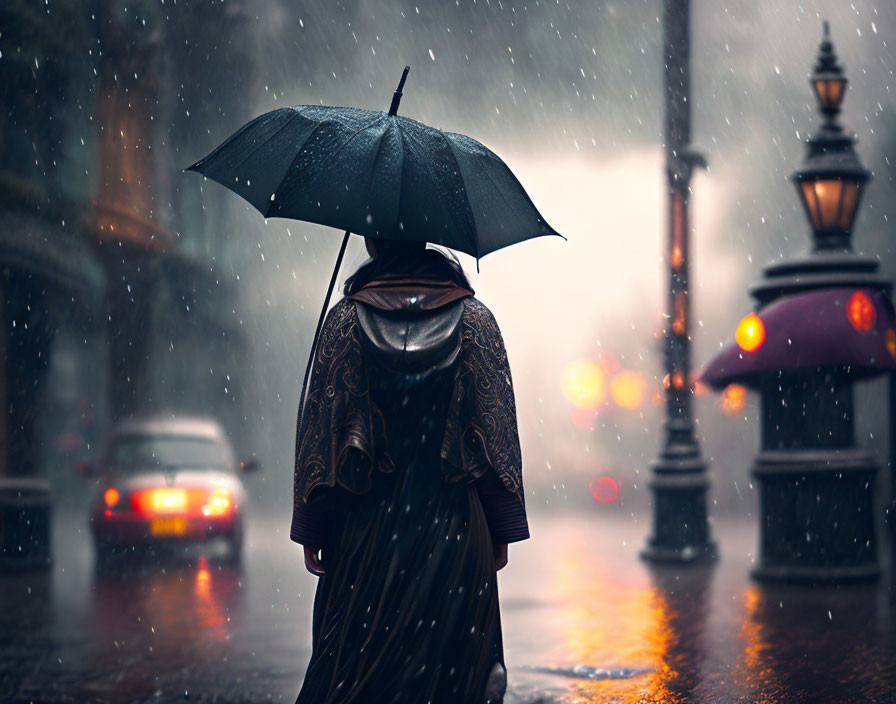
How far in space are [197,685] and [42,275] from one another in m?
11.2

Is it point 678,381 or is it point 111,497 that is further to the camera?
point 678,381

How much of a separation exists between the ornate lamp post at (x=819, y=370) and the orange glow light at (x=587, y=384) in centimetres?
3073

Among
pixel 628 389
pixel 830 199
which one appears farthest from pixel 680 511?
pixel 628 389

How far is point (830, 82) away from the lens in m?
12.3

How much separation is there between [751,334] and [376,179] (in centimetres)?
792

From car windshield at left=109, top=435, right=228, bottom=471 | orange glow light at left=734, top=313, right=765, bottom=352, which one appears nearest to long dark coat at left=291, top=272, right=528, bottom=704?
orange glow light at left=734, top=313, right=765, bottom=352

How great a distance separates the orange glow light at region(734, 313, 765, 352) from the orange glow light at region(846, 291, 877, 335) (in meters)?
0.72

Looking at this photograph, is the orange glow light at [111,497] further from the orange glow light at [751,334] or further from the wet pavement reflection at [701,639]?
the orange glow light at [751,334]

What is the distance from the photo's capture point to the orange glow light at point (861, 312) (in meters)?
11.6

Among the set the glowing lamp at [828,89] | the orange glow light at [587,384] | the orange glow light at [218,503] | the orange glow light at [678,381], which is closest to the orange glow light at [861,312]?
the glowing lamp at [828,89]

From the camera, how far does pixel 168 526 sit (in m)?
13.8

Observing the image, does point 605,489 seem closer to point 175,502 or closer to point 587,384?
point 587,384

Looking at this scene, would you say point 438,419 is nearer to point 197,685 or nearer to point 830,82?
point 197,685

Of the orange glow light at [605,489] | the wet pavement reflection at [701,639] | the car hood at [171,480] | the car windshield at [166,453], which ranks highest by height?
the car windshield at [166,453]
